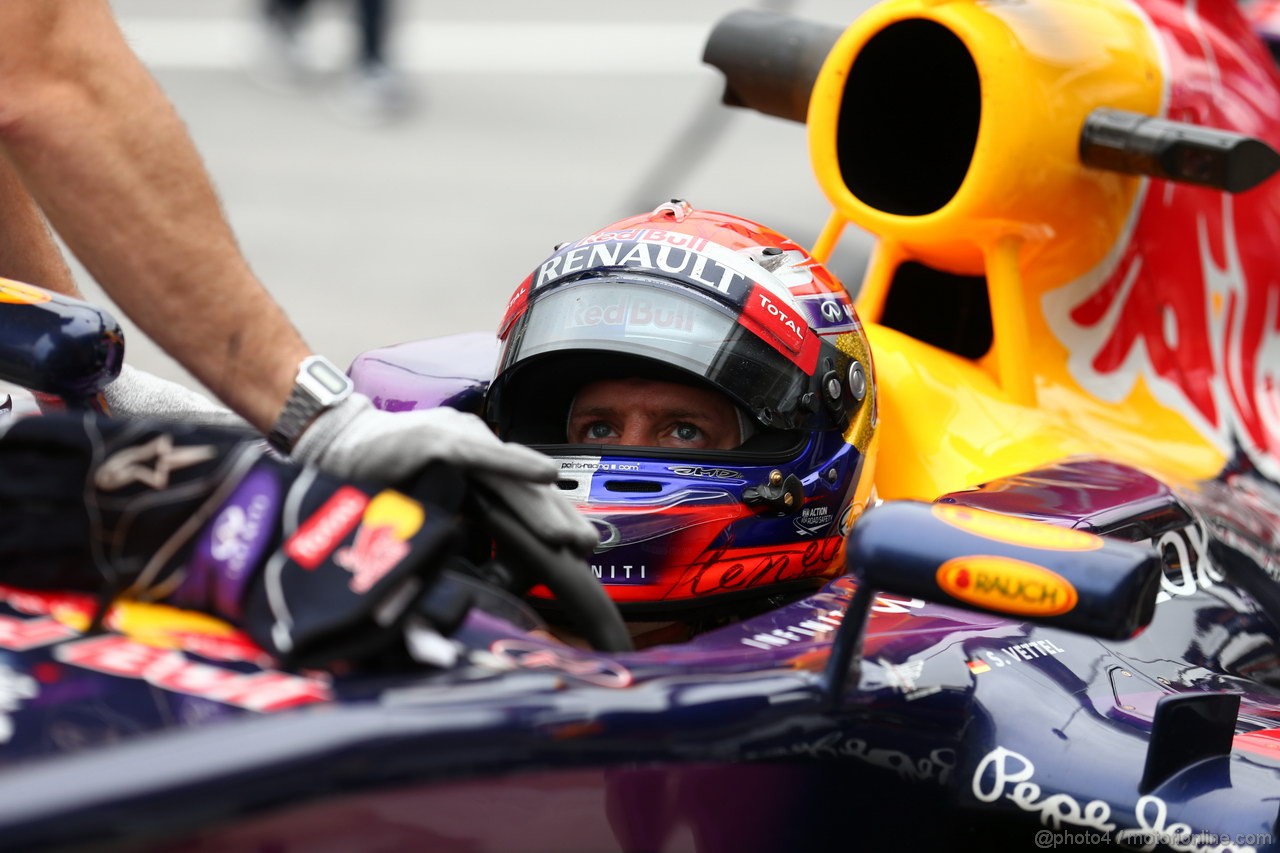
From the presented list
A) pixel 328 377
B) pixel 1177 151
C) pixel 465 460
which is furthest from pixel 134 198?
pixel 1177 151

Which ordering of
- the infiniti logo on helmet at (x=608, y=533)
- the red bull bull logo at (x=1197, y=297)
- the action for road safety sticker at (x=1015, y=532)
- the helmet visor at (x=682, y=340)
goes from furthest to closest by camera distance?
the red bull bull logo at (x=1197, y=297)
the helmet visor at (x=682, y=340)
the infiniti logo on helmet at (x=608, y=533)
the action for road safety sticker at (x=1015, y=532)

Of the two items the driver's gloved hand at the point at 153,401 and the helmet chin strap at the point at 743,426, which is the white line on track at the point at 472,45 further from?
the helmet chin strap at the point at 743,426

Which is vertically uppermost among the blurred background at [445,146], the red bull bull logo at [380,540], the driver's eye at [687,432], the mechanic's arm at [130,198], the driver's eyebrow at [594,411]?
the mechanic's arm at [130,198]

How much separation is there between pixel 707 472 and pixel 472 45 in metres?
10.5

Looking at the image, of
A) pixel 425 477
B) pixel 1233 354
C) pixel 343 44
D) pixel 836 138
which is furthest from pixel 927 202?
pixel 343 44

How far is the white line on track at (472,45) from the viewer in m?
11.7

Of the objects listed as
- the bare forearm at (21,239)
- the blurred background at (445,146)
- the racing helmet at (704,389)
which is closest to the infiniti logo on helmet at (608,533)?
the racing helmet at (704,389)

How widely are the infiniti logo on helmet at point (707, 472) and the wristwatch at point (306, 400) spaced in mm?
608

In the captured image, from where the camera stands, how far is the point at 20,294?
A: 2336 mm

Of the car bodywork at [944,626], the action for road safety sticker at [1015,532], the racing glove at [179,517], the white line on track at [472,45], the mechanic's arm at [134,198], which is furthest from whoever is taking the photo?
the white line on track at [472,45]

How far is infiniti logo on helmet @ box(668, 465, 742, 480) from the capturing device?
101 inches

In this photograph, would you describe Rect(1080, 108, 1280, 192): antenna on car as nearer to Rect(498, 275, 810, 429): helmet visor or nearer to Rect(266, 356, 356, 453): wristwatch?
Rect(498, 275, 810, 429): helmet visor

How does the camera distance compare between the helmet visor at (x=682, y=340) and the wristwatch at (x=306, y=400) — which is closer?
the wristwatch at (x=306, y=400)

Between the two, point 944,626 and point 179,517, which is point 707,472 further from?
point 179,517
